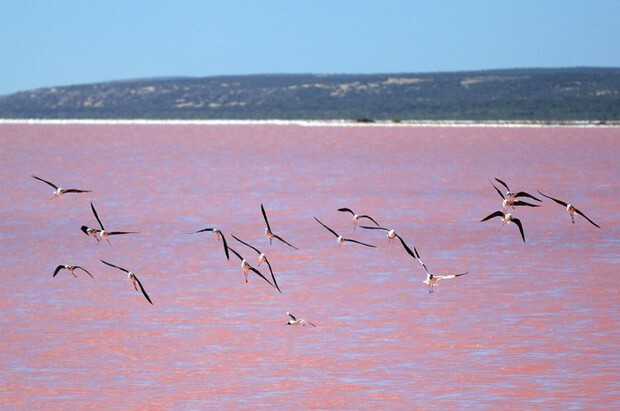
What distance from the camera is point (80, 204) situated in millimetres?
47500

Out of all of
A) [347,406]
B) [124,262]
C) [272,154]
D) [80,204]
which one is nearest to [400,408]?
[347,406]

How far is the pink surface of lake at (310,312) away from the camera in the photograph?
54.5ft

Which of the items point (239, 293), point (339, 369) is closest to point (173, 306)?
point (239, 293)

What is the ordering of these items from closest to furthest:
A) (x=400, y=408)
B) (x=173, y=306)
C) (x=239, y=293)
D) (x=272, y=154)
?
(x=400, y=408) → (x=173, y=306) → (x=239, y=293) → (x=272, y=154)

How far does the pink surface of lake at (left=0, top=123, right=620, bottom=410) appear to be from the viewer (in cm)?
1661

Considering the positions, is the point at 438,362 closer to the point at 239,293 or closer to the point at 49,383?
the point at 49,383

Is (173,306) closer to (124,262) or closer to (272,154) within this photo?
(124,262)

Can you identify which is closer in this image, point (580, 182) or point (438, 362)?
point (438, 362)

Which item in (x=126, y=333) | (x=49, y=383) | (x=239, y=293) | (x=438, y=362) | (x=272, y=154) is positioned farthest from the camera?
(x=272, y=154)

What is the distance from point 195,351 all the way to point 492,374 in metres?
3.85

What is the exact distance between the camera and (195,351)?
1869 centimetres

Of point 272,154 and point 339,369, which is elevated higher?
point 339,369

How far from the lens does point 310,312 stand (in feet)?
71.7

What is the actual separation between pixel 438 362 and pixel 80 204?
101 ft
